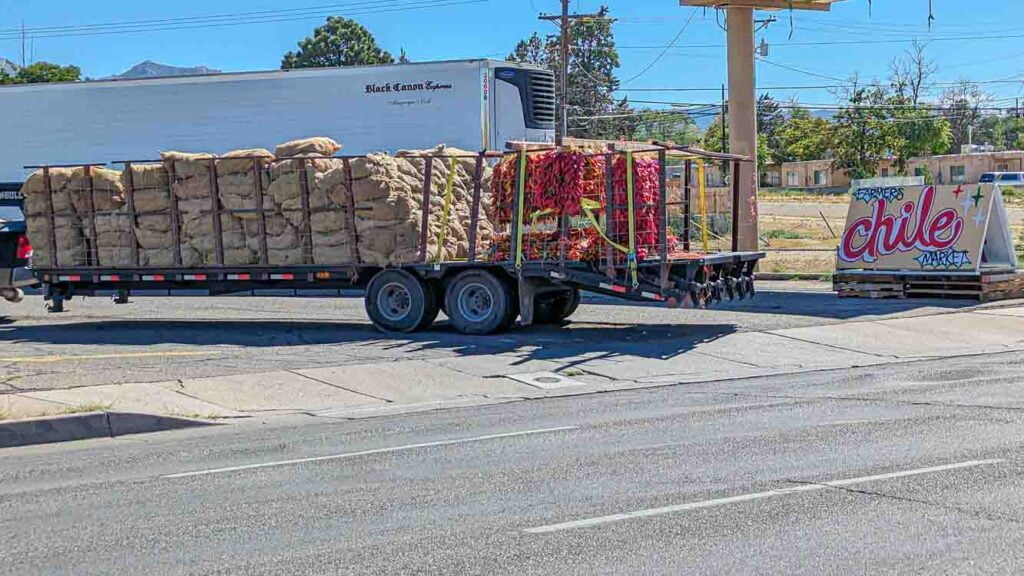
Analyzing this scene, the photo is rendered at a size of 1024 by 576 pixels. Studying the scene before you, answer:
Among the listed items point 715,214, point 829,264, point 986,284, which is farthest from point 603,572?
point 829,264

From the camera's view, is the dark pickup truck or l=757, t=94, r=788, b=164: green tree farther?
l=757, t=94, r=788, b=164: green tree

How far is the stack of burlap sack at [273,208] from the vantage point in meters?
18.0

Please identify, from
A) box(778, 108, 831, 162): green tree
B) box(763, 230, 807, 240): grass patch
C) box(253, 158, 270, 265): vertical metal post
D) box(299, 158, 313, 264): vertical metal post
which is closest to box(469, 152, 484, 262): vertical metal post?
box(299, 158, 313, 264): vertical metal post

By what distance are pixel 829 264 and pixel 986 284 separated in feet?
29.7

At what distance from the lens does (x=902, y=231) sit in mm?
21859

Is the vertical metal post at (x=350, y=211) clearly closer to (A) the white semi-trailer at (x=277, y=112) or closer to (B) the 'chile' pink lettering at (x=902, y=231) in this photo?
(A) the white semi-trailer at (x=277, y=112)

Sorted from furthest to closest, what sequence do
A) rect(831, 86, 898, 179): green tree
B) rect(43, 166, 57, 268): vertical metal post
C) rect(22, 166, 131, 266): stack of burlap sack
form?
1. rect(831, 86, 898, 179): green tree
2. rect(43, 166, 57, 268): vertical metal post
3. rect(22, 166, 131, 266): stack of burlap sack

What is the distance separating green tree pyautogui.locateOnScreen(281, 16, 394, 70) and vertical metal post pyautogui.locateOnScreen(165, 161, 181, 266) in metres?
75.6

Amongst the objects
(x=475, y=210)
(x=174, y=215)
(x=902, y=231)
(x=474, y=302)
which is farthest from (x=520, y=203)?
(x=902, y=231)

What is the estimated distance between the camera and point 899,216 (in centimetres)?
2202

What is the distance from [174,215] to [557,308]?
609 cm

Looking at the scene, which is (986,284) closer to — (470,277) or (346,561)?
(470,277)

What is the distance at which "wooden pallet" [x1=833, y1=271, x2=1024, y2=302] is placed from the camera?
20.8 metres

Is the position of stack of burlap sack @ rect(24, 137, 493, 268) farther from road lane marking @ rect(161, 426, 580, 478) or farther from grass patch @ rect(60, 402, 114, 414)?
road lane marking @ rect(161, 426, 580, 478)
